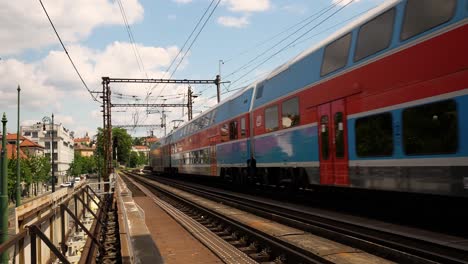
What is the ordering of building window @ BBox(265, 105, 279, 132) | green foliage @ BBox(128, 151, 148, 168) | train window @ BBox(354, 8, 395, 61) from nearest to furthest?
train window @ BBox(354, 8, 395, 61) < building window @ BBox(265, 105, 279, 132) < green foliage @ BBox(128, 151, 148, 168)

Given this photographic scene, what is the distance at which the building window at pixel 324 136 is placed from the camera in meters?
11.4

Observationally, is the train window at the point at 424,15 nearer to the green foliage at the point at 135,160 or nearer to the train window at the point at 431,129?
the train window at the point at 431,129

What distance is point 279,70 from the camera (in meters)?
14.9

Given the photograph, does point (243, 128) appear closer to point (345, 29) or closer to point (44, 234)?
point (345, 29)

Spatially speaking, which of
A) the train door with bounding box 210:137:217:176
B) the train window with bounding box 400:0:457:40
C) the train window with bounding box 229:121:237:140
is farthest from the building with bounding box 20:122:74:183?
the train window with bounding box 400:0:457:40

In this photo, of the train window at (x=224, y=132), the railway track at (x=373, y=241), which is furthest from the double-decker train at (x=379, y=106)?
the train window at (x=224, y=132)

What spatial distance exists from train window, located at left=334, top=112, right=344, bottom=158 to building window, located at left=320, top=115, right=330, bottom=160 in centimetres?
45

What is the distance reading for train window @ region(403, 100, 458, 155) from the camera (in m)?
7.37

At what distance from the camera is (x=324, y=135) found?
11531 millimetres

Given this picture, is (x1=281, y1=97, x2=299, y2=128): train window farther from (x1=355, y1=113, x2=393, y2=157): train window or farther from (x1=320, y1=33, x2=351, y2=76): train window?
(x1=355, y1=113, x2=393, y2=157): train window

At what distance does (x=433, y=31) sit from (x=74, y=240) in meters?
9.13

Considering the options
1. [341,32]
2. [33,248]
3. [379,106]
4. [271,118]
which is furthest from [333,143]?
[33,248]

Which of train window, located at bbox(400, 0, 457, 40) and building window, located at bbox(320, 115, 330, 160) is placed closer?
train window, located at bbox(400, 0, 457, 40)

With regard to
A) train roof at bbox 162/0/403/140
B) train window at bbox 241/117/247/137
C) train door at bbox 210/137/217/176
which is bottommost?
train door at bbox 210/137/217/176
